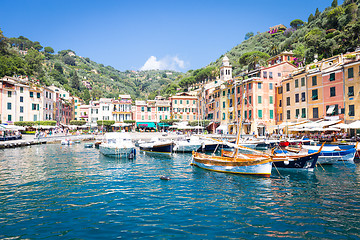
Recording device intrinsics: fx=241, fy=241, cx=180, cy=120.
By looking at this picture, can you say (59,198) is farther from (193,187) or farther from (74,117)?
(74,117)

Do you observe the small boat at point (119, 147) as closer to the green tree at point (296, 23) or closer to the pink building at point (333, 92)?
the pink building at point (333, 92)

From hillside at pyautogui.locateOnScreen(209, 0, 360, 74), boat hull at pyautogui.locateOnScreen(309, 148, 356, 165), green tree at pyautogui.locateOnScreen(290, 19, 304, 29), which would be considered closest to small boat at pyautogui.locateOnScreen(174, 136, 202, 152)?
boat hull at pyautogui.locateOnScreen(309, 148, 356, 165)

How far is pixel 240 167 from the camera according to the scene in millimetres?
20641

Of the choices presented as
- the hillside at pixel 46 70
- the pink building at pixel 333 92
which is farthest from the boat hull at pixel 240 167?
the hillside at pixel 46 70

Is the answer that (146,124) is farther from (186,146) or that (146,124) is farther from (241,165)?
(241,165)

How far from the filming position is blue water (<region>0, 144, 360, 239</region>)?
1019 centimetres

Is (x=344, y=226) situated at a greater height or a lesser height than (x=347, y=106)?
lesser

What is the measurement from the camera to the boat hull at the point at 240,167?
777 inches

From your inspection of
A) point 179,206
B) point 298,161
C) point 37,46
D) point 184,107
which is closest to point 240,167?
point 298,161

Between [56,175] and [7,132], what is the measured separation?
4030 cm

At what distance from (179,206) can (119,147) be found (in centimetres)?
2079

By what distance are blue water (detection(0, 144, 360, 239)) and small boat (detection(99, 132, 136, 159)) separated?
10247 millimetres

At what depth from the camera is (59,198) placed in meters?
14.8

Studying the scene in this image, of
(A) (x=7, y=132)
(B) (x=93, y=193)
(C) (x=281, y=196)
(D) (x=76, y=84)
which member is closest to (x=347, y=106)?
(C) (x=281, y=196)
